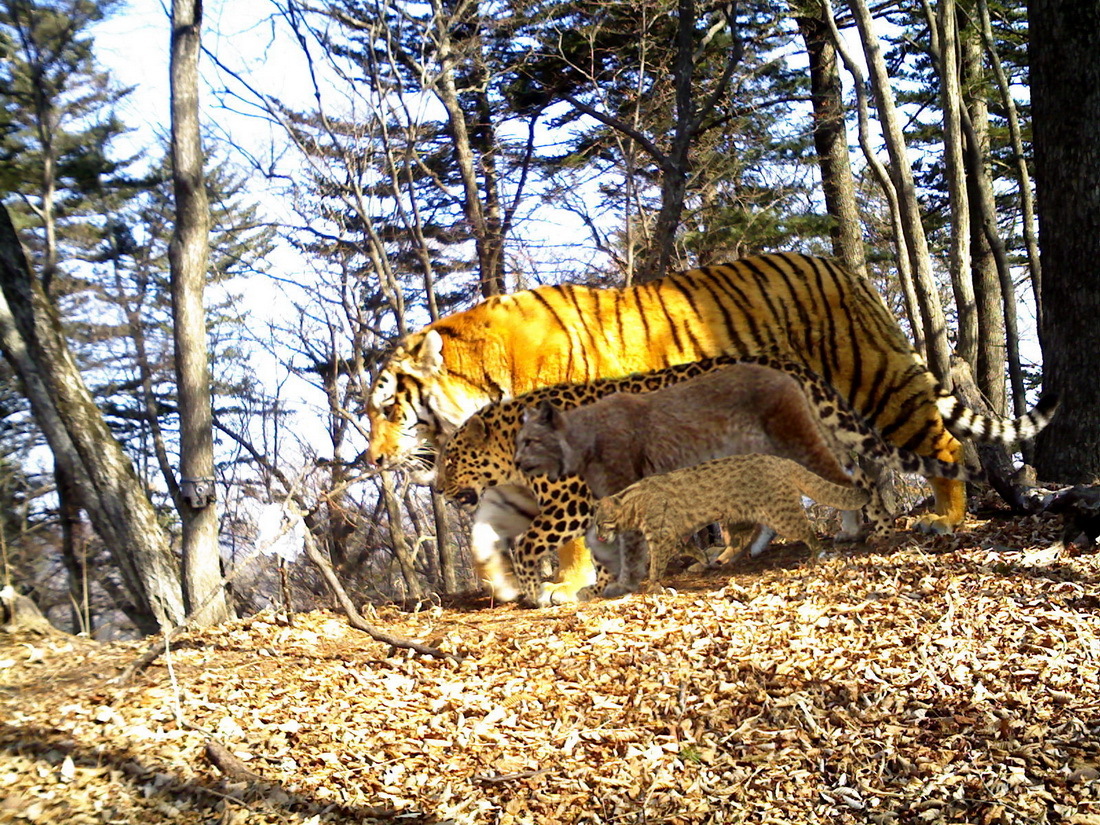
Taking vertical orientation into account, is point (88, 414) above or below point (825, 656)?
above

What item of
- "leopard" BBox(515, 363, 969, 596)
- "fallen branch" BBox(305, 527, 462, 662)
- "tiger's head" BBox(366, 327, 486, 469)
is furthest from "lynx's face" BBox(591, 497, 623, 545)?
"fallen branch" BBox(305, 527, 462, 662)

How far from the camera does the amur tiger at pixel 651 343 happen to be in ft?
25.6

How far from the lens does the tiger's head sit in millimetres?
7941

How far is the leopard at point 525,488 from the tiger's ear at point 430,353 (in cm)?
52

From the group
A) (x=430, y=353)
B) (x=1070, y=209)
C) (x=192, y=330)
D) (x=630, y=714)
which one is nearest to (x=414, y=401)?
(x=430, y=353)

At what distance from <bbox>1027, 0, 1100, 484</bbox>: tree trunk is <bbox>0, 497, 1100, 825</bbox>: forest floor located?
2306 millimetres

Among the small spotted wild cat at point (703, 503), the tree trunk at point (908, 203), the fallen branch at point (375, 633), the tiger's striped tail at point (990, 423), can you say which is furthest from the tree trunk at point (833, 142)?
the fallen branch at point (375, 633)

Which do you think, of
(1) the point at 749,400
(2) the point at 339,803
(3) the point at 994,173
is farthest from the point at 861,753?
(3) the point at 994,173

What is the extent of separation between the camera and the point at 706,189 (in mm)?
17094

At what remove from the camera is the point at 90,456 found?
7.71 m

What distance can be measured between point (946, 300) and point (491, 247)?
11.5 meters

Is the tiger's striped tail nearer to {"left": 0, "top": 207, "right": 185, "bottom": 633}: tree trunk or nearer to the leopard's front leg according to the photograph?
the leopard's front leg

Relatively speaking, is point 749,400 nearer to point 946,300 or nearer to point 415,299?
point 415,299

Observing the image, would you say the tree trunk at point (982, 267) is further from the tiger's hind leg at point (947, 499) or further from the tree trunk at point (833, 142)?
the tiger's hind leg at point (947, 499)
